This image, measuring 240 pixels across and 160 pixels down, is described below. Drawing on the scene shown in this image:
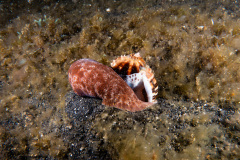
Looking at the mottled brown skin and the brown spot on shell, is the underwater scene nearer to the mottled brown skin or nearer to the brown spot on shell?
the mottled brown skin

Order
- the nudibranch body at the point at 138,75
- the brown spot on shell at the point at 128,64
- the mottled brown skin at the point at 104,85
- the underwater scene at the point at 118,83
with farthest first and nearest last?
the brown spot on shell at the point at 128,64 → the nudibranch body at the point at 138,75 → the mottled brown skin at the point at 104,85 → the underwater scene at the point at 118,83

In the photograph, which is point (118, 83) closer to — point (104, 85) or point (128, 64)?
point (104, 85)

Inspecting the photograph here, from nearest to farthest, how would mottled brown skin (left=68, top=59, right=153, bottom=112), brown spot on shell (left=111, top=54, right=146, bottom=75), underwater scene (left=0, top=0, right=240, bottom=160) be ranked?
underwater scene (left=0, top=0, right=240, bottom=160) → mottled brown skin (left=68, top=59, right=153, bottom=112) → brown spot on shell (left=111, top=54, right=146, bottom=75)

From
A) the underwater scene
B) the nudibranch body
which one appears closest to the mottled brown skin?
the underwater scene

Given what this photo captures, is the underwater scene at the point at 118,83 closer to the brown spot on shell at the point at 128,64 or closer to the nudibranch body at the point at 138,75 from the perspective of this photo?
the nudibranch body at the point at 138,75

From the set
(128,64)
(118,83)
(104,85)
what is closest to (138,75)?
(128,64)

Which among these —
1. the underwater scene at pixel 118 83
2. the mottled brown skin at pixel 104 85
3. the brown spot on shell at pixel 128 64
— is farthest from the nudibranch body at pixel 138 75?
the mottled brown skin at pixel 104 85
